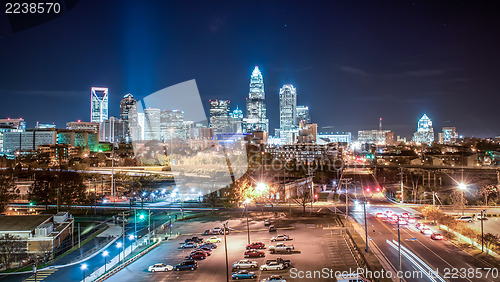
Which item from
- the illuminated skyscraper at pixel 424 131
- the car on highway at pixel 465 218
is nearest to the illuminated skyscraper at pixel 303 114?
the illuminated skyscraper at pixel 424 131

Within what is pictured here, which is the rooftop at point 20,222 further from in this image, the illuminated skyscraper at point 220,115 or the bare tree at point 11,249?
the illuminated skyscraper at point 220,115

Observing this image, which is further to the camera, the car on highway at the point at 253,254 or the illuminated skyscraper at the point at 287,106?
the illuminated skyscraper at the point at 287,106

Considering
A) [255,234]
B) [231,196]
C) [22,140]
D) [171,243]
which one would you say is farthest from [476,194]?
[22,140]

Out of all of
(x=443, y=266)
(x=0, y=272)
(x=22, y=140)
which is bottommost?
(x=0, y=272)

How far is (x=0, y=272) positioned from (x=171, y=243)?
156 inches

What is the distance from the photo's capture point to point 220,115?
76625 mm

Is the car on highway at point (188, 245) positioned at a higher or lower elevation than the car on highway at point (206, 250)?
lower

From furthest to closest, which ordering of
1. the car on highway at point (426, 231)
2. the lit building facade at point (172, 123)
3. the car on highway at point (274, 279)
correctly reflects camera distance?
the lit building facade at point (172, 123)
the car on highway at point (426, 231)
the car on highway at point (274, 279)

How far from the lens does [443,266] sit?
675 cm

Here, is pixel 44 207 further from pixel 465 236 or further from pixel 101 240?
pixel 465 236

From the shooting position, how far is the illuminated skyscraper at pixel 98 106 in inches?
3125
